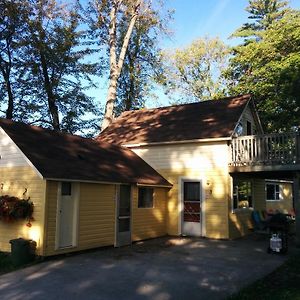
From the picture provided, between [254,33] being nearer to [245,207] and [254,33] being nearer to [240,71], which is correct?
[240,71]

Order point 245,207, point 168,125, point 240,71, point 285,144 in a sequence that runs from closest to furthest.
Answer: point 285,144
point 245,207
point 168,125
point 240,71

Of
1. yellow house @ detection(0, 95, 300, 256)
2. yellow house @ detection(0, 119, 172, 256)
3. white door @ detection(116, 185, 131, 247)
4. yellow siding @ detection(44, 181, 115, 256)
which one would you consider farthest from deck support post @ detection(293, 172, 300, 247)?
yellow siding @ detection(44, 181, 115, 256)

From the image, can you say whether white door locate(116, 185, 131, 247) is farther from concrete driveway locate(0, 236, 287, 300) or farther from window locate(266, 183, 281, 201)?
window locate(266, 183, 281, 201)

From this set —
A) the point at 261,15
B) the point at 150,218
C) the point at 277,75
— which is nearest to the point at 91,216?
the point at 150,218

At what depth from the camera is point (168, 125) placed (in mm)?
20109

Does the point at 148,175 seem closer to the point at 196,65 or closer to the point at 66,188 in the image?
the point at 66,188

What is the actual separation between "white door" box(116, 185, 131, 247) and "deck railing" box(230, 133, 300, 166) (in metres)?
4.67

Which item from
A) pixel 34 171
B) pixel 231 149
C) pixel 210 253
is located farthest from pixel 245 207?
pixel 34 171

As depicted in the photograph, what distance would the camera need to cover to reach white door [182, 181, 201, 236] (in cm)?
1741

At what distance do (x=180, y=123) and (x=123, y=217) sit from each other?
6.69 metres

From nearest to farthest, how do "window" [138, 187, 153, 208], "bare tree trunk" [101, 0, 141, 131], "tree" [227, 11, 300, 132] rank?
"window" [138, 187, 153, 208] < "tree" [227, 11, 300, 132] < "bare tree trunk" [101, 0, 141, 131]

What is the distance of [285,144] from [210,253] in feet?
18.4

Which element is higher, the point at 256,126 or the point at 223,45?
the point at 223,45

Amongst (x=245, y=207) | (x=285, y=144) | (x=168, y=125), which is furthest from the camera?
(x=168, y=125)
